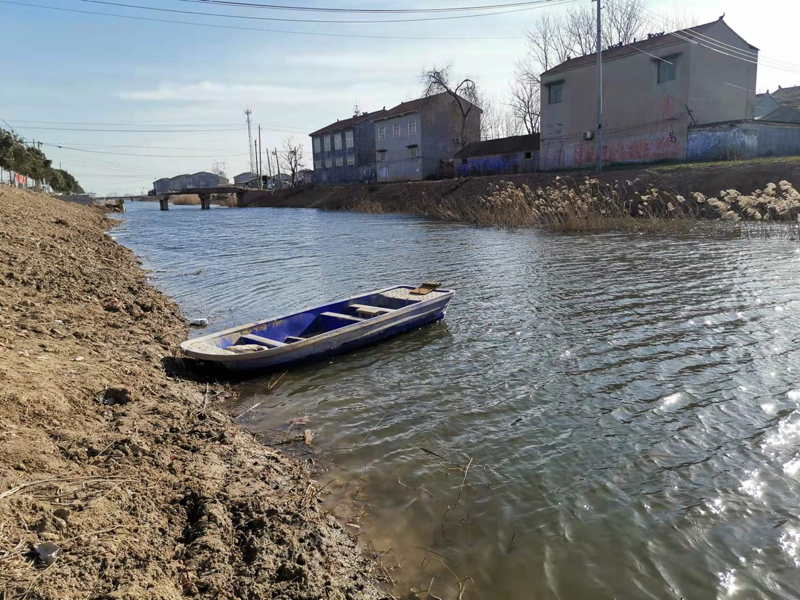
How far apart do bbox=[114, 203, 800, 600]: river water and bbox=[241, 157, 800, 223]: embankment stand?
600 inches

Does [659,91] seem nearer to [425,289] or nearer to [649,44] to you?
[649,44]

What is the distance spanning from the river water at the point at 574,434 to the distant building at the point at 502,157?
37.3 metres

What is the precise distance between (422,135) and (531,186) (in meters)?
27.4

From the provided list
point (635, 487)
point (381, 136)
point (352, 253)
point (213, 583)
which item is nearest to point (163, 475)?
point (213, 583)

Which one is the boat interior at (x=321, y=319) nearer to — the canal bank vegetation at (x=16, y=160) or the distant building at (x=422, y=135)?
the canal bank vegetation at (x=16, y=160)

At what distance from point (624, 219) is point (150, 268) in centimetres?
1884

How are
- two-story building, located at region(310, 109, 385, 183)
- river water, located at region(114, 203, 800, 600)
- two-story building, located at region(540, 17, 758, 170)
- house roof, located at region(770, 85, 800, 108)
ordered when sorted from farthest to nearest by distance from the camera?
1. two-story building, located at region(310, 109, 385, 183)
2. house roof, located at region(770, 85, 800, 108)
3. two-story building, located at region(540, 17, 758, 170)
4. river water, located at region(114, 203, 800, 600)

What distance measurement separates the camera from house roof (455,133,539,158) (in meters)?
47.5

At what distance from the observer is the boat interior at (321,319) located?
7203 millimetres

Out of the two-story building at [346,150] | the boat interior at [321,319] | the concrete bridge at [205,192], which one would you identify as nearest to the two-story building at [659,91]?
the two-story building at [346,150]

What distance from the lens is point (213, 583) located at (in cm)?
280

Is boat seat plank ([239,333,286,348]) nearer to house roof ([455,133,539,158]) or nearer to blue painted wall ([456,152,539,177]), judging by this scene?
blue painted wall ([456,152,539,177])

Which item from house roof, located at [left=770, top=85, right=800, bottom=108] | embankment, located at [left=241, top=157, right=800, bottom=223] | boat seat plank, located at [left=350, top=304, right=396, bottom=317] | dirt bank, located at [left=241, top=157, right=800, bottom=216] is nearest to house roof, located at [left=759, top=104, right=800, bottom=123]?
embankment, located at [left=241, top=157, right=800, bottom=223]

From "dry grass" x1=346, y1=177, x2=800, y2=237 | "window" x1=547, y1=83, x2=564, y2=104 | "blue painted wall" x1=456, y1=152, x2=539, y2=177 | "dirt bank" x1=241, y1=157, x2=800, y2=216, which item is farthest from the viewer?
"blue painted wall" x1=456, y1=152, x2=539, y2=177
